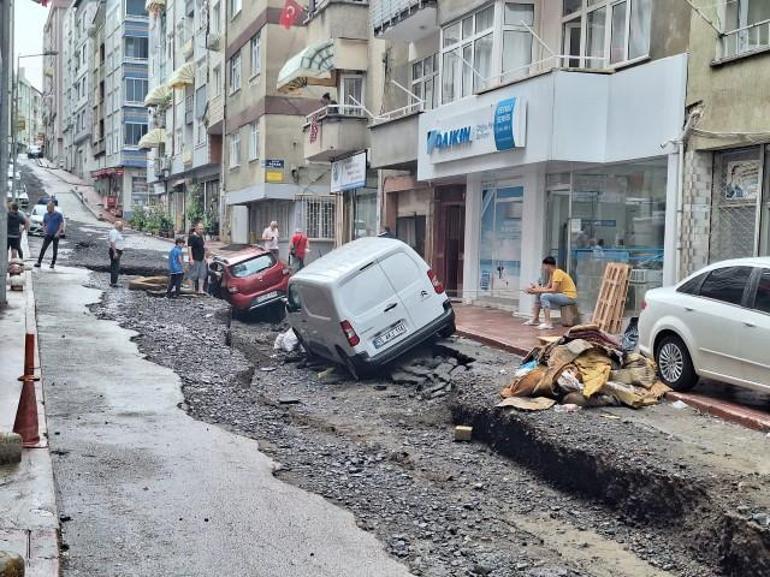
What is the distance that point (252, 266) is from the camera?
69.5 ft

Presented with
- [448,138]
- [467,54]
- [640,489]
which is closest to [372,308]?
[640,489]

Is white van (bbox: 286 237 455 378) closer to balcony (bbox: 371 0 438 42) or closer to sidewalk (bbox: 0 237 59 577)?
sidewalk (bbox: 0 237 59 577)

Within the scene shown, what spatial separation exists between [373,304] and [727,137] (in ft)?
17.9

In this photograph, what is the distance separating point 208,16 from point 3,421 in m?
38.0

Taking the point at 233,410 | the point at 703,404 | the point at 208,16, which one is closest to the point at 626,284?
the point at 703,404

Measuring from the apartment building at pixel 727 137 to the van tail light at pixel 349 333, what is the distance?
491cm

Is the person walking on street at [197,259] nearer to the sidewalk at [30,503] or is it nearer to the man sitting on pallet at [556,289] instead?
the man sitting on pallet at [556,289]

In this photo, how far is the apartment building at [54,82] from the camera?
105562 mm

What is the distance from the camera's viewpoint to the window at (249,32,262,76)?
113ft

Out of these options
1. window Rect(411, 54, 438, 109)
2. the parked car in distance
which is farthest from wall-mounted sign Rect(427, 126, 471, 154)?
the parked car in distance

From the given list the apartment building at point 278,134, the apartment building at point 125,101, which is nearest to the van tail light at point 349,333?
the apartment building at point 278,134

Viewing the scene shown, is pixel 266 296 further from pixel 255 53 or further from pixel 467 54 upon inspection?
pixel 255 53

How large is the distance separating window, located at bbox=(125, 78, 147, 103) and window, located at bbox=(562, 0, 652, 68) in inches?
2209

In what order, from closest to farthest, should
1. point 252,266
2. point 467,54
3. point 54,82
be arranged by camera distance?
point 467,54
point 252,266
point 54,82
